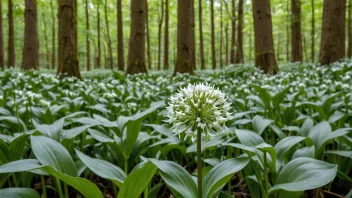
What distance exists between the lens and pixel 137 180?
1.21 metres

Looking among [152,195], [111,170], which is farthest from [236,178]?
[111,170]

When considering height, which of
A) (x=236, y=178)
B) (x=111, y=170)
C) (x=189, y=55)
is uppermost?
(x=189, y=55)

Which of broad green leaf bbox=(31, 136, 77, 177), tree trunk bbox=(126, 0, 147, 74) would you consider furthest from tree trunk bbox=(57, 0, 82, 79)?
broad green leaf bbox=(31, 136, 77, 177)

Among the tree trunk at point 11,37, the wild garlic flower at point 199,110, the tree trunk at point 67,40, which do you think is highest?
the tree trunk at point 11,37

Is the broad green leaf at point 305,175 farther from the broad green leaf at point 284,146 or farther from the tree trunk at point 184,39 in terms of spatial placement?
the tree trunk at point 184,39

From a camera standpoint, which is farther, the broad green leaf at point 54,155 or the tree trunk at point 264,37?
the tree trunk at point 264,37

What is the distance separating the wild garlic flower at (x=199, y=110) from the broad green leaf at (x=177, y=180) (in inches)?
7.5

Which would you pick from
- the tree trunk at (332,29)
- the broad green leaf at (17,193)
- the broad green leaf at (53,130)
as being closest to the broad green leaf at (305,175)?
the broad green leaf at (17,193)

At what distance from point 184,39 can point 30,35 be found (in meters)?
6.78

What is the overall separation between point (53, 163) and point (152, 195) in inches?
25.1

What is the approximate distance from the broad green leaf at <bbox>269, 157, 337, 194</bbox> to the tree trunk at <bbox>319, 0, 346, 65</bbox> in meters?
9.77

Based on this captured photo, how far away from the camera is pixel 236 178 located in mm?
2525

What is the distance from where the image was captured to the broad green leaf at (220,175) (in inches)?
49.3

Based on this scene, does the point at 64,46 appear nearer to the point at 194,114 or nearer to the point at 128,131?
the point at 128,131
